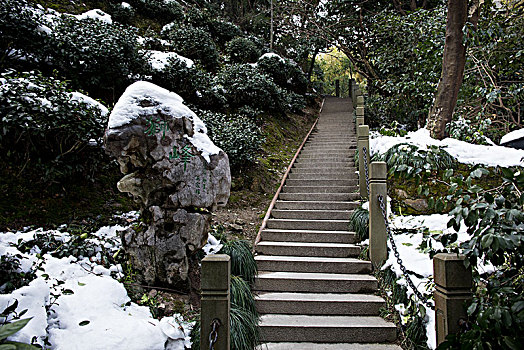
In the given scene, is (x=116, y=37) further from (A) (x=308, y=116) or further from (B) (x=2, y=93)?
(A) (x=308, y=116)

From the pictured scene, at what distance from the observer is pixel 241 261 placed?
4.45 meters

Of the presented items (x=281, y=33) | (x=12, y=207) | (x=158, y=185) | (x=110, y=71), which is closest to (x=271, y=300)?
(x=158, y=185)

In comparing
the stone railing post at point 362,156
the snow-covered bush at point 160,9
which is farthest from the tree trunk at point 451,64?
the snow-covered bush at point 160,9

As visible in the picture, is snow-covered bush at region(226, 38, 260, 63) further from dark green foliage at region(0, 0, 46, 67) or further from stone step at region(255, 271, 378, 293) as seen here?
stone step at region(255, 271, 378, 293)

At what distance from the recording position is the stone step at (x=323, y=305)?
411cm

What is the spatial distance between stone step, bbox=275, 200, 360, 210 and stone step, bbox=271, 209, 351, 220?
0.25m

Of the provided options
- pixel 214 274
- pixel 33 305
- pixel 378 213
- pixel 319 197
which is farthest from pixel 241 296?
pixel 319 197

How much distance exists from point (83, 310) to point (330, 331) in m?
2.71

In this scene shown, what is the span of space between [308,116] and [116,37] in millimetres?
10214

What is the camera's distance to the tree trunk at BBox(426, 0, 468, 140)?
20.5 feet

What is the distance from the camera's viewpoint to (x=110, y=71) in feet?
22.7

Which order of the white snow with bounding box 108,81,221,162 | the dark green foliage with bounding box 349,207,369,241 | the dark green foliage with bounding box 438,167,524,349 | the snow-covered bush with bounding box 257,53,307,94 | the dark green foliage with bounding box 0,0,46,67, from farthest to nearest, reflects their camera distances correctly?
1. the snow-covered bush with bounding box 257,53,307,94
2. the dark green foliage with bounding box 0,0,46,67
3. the dark green foliage with bounding box 349,207,369,241
4. the white snow with bounding box 108,81,221,162
5. the dark green foliage with bounding box 438,167,524,349

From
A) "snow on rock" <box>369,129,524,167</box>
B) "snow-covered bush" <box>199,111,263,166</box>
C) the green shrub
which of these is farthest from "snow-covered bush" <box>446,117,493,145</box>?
the green shrub

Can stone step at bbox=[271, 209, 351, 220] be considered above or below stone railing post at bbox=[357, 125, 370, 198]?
below
